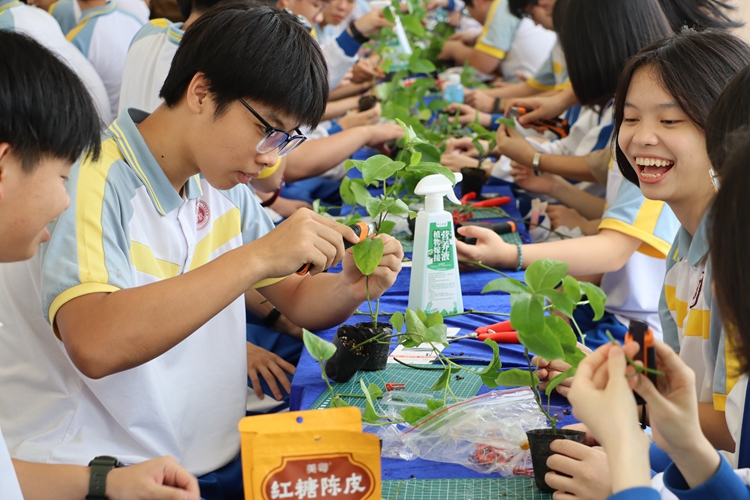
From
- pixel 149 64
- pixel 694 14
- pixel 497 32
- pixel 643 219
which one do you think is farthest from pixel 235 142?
pixel 497 32

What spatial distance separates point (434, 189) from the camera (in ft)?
4.97

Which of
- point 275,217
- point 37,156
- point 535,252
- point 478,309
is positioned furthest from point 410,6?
point 37,156

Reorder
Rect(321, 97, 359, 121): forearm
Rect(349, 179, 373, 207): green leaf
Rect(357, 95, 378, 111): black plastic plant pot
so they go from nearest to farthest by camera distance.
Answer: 1. Rect(349, 179, 373, 207): green leaf
2. Rect(357, 95, 378, 111): black plastic plant pot
3. Rect(321, 97, 359, 121): forearm

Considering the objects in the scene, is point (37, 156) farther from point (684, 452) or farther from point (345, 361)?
point (684, 452)

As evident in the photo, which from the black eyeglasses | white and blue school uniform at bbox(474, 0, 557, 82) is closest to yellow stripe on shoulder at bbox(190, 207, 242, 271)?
the black eyeglasses

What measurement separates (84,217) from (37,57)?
333mm

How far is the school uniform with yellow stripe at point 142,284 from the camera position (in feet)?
3.76

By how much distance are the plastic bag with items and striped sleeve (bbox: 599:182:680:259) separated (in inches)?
35.2

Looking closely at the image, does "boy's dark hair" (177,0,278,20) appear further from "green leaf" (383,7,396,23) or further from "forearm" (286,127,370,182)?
"green leaf" (383,7,396,23)

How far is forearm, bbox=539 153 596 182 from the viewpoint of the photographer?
250 centimetres

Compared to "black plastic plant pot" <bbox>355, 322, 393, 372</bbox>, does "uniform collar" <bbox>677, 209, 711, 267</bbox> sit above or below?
above

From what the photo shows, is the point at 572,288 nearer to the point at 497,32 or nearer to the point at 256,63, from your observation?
the point at 256,63

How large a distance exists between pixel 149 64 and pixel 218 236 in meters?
0.93

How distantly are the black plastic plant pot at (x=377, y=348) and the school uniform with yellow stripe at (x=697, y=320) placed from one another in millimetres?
537
